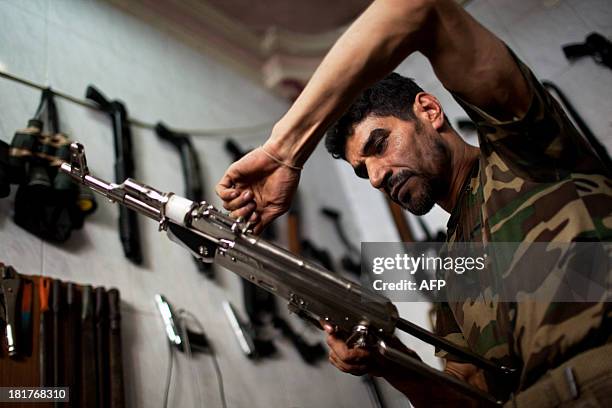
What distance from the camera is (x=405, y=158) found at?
2.85 feet

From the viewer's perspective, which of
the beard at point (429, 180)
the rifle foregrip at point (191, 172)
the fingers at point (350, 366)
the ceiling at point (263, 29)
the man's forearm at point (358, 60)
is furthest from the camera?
the ceiling at point (263, 29)

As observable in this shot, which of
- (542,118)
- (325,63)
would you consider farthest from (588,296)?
(325,63)

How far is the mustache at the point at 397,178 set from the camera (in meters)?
0.86

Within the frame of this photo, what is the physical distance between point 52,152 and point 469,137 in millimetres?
1356

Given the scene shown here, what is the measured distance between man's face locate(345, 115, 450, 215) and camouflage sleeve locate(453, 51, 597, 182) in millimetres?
234

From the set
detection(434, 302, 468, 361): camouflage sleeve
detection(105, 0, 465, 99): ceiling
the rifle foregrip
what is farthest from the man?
detection(105, 0, 465, 99): ceiling

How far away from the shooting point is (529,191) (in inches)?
23.8

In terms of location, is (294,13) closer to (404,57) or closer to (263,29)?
(263,29)

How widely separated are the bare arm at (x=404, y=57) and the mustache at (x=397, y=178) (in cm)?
31

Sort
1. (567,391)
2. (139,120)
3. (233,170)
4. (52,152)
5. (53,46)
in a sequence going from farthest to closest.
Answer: (139,120), (53,46), (52,152), (233,170), (567,391)

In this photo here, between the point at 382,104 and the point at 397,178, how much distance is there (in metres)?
0.16

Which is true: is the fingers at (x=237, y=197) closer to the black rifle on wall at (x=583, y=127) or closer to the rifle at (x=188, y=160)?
the rifle at (x=188, y=160)

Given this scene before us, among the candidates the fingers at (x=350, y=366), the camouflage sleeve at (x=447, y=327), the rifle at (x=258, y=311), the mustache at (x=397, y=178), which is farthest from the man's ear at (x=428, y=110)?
the rifle at (x=258, y=311)

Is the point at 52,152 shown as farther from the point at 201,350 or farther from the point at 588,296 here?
the point at 588,296
